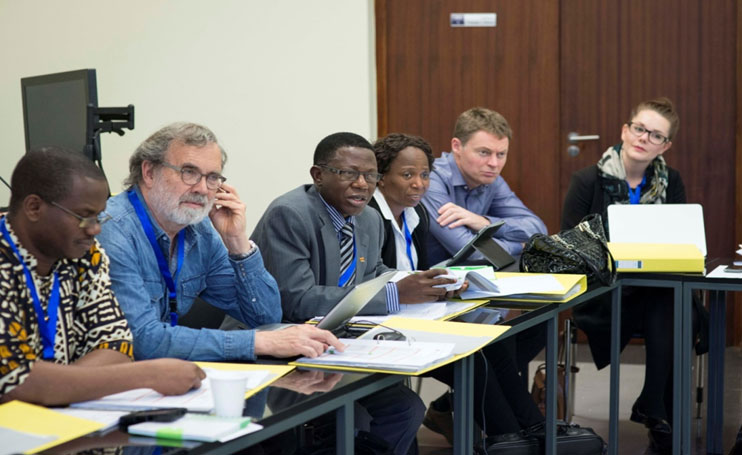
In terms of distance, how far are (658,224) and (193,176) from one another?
2.06 meters

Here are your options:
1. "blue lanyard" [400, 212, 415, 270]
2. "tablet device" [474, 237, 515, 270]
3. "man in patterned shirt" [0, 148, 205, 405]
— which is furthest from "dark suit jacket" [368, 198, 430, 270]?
"man in patterned shirt" [0, 148, 205, 405]

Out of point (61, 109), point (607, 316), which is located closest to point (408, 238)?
point (607, 316)

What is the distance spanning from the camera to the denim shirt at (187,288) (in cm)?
186

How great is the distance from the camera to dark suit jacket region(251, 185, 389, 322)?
7.89 feet

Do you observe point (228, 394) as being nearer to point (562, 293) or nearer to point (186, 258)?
point (186, 258)

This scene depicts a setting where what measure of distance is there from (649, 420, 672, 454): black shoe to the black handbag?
0.68 meters

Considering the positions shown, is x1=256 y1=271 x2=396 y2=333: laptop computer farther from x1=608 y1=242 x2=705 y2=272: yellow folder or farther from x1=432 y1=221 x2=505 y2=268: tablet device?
x1=608 y1=242 x2=705 y2=272: yellow folder

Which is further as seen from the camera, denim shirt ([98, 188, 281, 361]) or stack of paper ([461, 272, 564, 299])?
stack of paper ([461, 272, 564, 299])

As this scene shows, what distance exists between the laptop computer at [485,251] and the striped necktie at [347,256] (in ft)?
0.87

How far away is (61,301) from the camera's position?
1.66m

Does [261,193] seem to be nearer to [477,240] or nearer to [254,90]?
[254,90]

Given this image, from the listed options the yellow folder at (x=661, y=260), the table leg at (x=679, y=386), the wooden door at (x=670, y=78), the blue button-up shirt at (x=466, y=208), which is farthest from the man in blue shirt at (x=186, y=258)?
the wooden door at (x=670, y=78)

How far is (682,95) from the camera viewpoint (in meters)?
4.77

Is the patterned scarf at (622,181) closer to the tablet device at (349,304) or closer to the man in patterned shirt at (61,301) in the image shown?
the tablet device at (349,304)
